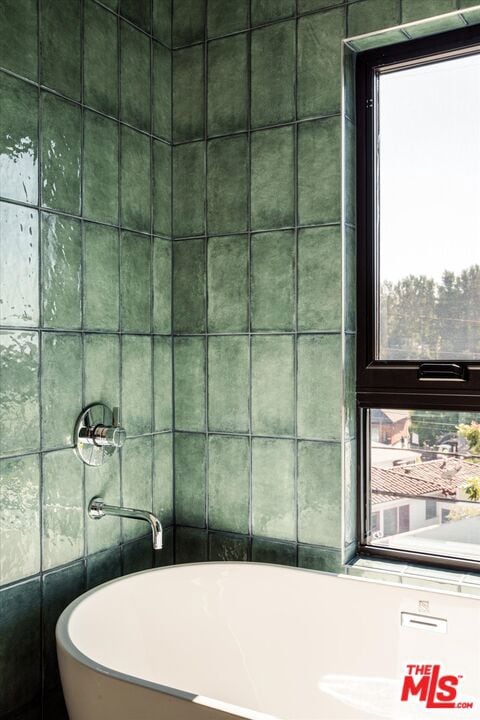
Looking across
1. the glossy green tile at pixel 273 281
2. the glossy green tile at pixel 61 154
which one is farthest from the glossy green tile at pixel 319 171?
the glossy green tile at pixel 61 154

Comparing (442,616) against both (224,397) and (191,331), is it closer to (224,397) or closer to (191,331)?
(224,397)

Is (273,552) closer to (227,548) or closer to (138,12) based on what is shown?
(227,548)

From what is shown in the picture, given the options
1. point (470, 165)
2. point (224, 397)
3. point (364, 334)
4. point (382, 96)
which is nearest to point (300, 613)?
point (224, 397)

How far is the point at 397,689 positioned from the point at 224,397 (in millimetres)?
992

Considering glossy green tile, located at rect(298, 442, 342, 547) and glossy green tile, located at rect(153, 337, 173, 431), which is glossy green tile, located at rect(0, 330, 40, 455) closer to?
glossy green tile, located at rect(153, 337, 173, 431)

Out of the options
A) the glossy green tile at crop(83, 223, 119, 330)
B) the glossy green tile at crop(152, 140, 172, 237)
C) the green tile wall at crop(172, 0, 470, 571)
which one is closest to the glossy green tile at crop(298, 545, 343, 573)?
the green tile wall at crop(172, 0, 470, 571)

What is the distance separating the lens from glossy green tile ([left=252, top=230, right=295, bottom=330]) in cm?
211

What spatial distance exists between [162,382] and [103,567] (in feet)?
2.04

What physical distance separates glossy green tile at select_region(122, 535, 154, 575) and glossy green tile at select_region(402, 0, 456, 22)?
1.78m

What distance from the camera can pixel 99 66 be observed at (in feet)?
6.55

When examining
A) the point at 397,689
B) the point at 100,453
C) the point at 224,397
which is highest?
the point at 224,397

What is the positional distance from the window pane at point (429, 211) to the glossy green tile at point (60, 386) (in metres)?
0.94

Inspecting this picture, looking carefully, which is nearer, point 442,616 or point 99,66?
point 442,616

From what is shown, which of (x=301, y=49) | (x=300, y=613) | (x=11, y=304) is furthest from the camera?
(x=301, y=49)
